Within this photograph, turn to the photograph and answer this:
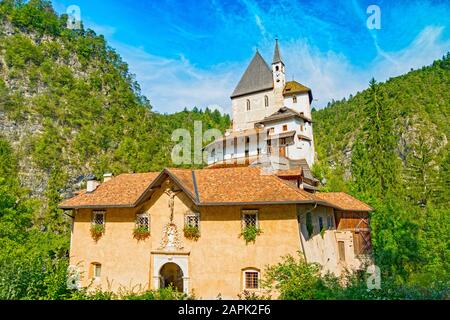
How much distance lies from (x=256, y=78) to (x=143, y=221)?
46.9 m

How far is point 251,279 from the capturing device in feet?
52.3

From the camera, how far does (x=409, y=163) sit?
58125 mm

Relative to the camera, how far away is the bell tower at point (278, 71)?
56.9 meters

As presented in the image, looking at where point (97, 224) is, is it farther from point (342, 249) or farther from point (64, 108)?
point (64, 108)

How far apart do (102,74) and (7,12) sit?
50.1 feet

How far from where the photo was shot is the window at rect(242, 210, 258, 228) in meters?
16.3

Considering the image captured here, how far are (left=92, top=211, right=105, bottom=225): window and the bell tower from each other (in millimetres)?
43516

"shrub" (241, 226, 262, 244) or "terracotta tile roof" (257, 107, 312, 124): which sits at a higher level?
"terracotta tile roof" (257, 107, 312, 124)

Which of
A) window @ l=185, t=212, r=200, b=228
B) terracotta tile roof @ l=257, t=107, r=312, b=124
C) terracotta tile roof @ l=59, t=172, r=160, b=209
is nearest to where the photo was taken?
window @ l=185, t=212, r=200, b=228

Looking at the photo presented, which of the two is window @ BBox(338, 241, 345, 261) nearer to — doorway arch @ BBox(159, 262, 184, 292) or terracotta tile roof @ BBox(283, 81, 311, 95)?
doorway arch @ BBox(159, 262, 184, 292)

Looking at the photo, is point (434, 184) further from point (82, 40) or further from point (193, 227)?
point (82, 40)

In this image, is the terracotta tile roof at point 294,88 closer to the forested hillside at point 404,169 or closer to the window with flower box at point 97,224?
the forested hillside at point 404,169

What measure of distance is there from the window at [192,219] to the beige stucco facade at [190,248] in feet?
0.74

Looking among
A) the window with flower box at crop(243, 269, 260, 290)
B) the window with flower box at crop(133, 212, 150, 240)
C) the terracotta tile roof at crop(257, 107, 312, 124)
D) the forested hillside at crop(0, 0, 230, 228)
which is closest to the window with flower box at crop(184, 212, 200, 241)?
the window with flower box at crop(133, 212, 150, 240)
